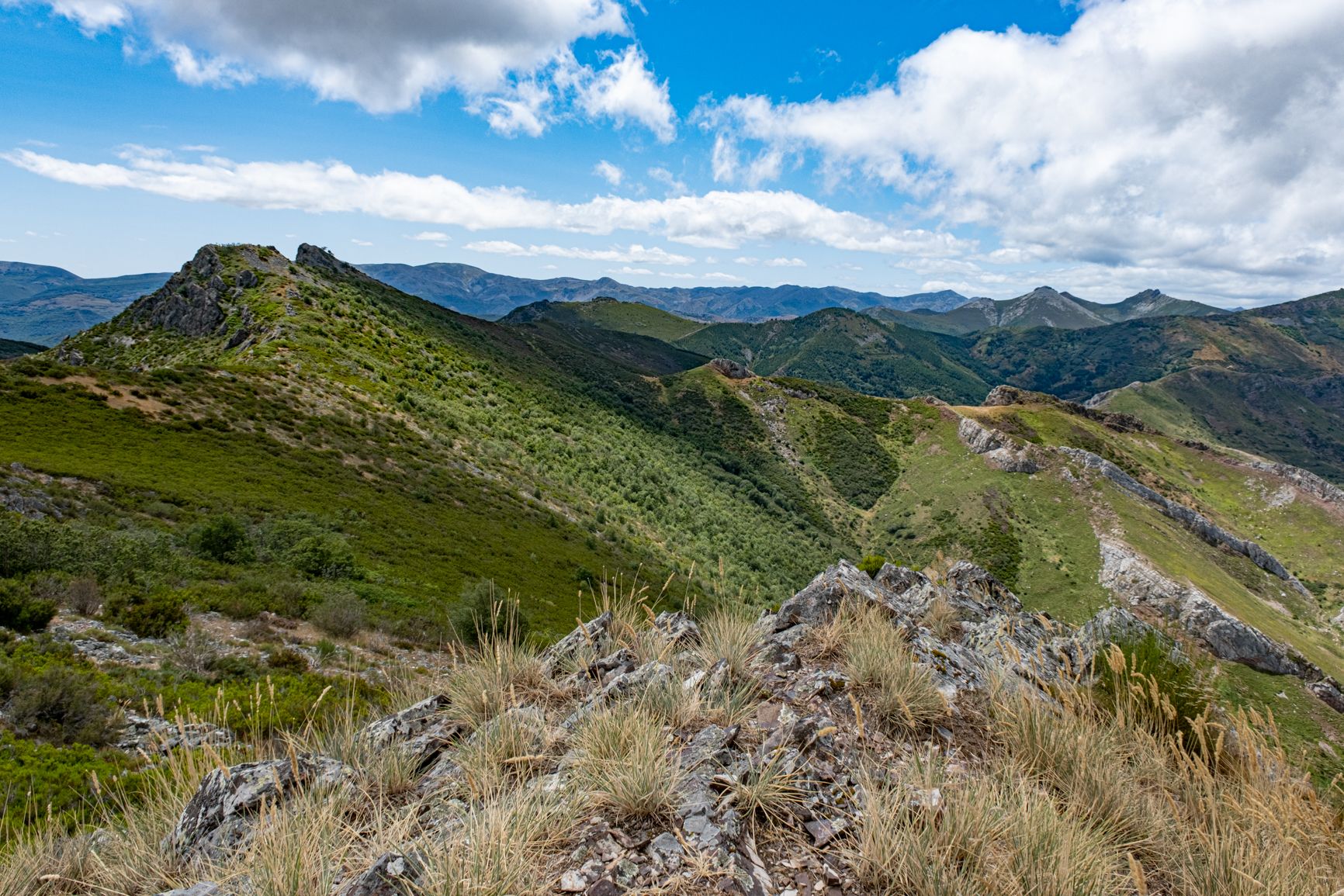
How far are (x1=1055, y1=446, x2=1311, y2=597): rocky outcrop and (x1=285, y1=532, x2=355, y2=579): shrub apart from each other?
68.7 m

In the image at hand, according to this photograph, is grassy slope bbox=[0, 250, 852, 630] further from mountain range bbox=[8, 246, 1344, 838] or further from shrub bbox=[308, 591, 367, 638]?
shrub bbox=[308, 591, 367, 638]

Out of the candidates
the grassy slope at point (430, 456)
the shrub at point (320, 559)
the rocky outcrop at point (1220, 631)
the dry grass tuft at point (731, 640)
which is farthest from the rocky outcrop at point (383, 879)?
the rocky outcrop at point (1220, 631)

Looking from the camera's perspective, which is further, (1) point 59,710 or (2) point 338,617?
(2) point 338,617

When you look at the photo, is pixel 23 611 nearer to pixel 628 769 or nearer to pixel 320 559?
pixel 320 559

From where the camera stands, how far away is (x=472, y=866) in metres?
2.57

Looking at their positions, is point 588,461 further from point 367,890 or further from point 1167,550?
point 1167,550

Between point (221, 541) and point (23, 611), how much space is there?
6.33 meters

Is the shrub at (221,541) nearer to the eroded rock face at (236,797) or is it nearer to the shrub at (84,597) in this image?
the shrub at (84,597)

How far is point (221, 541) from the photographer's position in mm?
15219

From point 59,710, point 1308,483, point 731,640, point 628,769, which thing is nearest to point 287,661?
point 59,710

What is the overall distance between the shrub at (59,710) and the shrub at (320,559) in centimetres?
857

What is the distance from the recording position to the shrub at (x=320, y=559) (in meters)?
16.1

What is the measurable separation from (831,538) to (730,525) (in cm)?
1896

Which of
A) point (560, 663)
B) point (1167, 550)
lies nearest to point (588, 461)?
point (560, 663)
